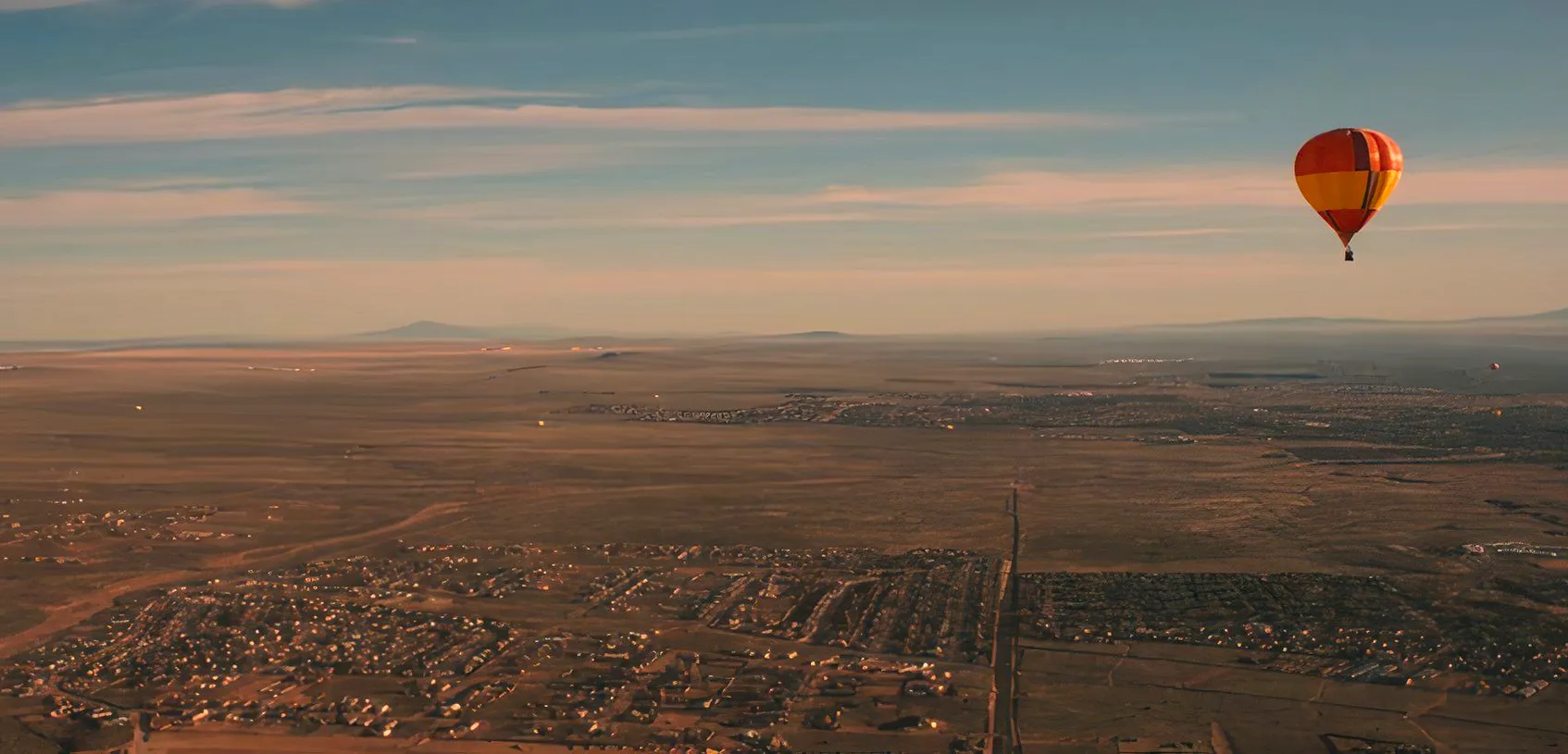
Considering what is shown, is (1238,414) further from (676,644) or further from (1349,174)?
(676,644)

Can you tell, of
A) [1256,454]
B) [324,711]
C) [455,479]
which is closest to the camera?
[324,711]

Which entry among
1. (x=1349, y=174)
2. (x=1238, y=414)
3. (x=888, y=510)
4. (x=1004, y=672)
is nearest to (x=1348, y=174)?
(x=1349, y=174)

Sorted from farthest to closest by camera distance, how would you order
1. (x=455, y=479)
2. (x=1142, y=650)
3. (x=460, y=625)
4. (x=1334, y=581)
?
(x=455, y=479), (x=1334, y=581), (x=460, y=625), (x=1142, y=650)

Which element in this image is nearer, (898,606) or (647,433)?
(898,606)

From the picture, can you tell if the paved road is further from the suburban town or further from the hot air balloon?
the hot air balloon

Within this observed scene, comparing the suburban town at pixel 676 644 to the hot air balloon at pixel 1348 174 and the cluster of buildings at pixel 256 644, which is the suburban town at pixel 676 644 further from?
the hot air balloon at pixel 1348 174


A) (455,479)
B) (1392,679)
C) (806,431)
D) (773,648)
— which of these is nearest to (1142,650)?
(1392,679)

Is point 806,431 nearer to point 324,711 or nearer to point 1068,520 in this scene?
point 1068,520
